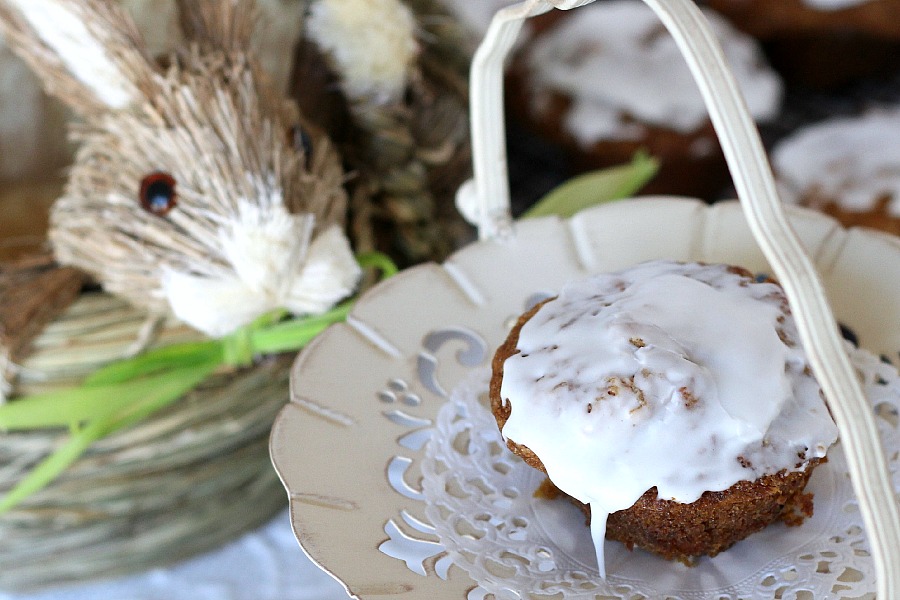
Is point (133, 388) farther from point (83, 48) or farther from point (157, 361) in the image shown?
point (83, 48)

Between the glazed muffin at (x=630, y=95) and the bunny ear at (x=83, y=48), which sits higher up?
the bunny ear at (x=83, y=48)

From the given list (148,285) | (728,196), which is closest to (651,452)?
(148,285)

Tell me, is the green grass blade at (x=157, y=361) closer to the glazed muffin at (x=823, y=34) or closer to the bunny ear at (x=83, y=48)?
the bunny ear at (x=83, y=48)

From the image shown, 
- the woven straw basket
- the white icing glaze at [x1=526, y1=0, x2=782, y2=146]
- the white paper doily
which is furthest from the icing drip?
the woven straw basket

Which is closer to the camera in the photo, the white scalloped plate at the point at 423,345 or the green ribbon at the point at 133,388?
the white scalloped plate at the point at 423,345

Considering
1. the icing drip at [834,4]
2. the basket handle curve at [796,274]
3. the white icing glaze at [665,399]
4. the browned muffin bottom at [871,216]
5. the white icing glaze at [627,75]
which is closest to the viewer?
the basket handle curve at [796,274]

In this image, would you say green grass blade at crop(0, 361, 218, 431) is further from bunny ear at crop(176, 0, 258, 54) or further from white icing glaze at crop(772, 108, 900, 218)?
white icing glaze at crop(772, 108, 900, 218)

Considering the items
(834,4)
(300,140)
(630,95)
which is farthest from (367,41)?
(834,4)

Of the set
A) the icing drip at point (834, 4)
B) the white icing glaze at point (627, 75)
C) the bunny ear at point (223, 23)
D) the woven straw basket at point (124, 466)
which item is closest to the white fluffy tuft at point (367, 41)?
the bunny ear at point (223, 23)
